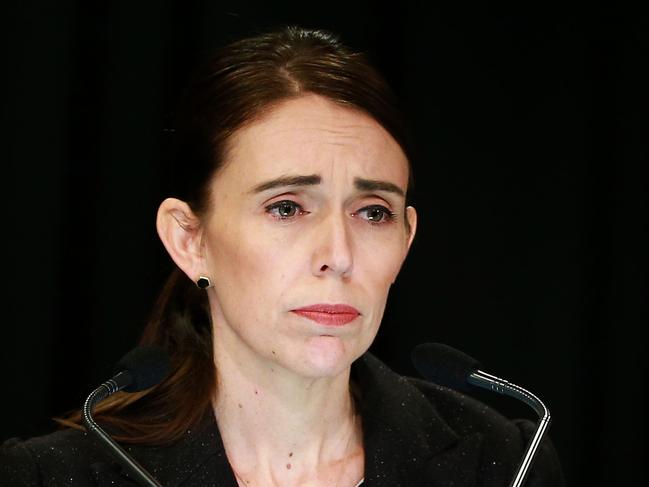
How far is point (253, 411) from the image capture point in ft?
6.87

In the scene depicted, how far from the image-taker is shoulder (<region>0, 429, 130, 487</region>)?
6.47ft

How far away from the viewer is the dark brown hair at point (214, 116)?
2.07m

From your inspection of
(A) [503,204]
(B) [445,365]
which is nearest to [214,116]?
(B) [445,365]

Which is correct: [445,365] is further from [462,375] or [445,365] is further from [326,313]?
[326,313]

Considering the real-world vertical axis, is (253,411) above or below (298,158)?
below

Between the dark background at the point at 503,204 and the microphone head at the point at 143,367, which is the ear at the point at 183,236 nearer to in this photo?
the microphone head at the point at 143,367

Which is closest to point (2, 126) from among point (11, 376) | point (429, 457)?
point (11, 376)

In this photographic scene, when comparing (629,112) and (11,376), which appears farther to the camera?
(629,112)

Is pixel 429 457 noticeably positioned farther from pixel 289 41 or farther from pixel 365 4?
pixel 365 4

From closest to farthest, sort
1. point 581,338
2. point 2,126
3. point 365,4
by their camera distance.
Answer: point 2,126 → point 365,4 → point 581,338

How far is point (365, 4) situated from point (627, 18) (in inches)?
22.3

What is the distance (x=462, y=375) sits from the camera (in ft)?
6.23

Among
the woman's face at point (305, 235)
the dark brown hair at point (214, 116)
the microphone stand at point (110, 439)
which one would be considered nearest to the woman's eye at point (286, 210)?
the woman's face at point (305, 235)

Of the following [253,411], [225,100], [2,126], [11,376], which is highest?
[225,100]
